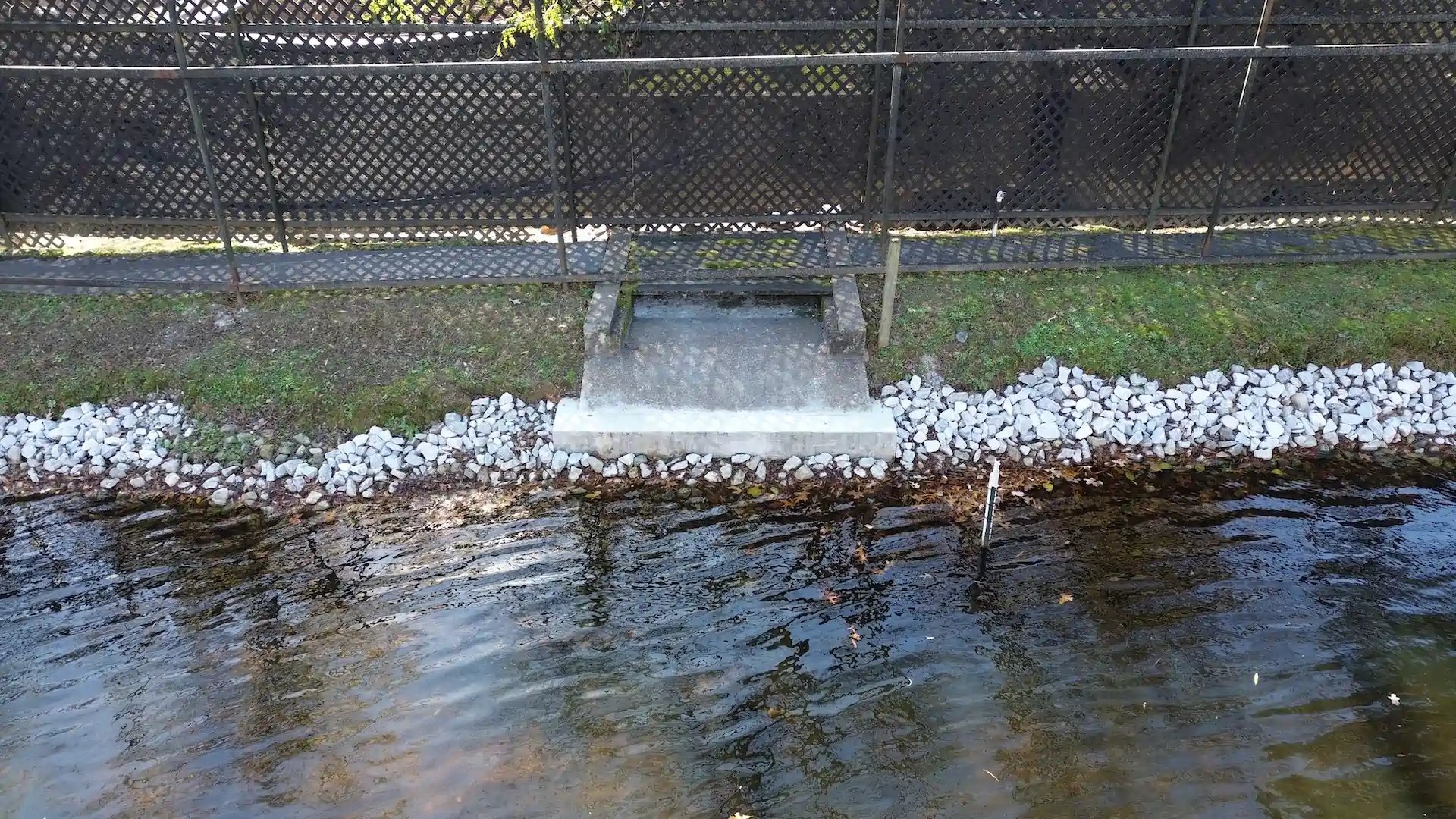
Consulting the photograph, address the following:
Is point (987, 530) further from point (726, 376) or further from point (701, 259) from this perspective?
point (701, 259)

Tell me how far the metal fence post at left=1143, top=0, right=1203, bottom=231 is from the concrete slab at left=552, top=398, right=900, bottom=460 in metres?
3.40

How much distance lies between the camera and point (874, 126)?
24.6ft

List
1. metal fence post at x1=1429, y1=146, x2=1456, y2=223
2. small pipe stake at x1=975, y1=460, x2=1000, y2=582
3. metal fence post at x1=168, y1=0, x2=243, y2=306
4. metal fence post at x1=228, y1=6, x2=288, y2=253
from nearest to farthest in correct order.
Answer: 1. small pipe stake at x1=975, y1=460, x2=1000, y2=582
2. metal fence post at x1=168, y1=0, x2=243, y2=306
3. metal fence post at x1=228, y1=6, x2=288, y2=253
4. metal fence post at x1=1429, y1=146, x2=1456, y2=223

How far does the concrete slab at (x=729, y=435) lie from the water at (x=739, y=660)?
1.56 feet

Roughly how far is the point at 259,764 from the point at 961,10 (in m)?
7.02

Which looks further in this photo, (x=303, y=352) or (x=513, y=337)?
(x=513, y=337)

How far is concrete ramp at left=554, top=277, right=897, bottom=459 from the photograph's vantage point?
6.49 meters

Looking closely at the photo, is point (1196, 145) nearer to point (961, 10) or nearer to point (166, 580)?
point (961, 10)

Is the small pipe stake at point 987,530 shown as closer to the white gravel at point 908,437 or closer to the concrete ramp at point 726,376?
the white gravel at point 908,437

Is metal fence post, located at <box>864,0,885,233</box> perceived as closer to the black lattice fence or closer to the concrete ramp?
the black lattice fence

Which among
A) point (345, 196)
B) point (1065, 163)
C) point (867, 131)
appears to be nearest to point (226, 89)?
point (345, 196)

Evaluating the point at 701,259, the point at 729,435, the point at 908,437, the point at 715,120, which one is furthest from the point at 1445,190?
the point at 729,435

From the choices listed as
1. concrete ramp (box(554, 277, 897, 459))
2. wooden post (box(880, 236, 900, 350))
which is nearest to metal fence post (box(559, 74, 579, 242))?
concrete ramp (box(554, 277, 897, 459))

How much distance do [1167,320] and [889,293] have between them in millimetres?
2292
